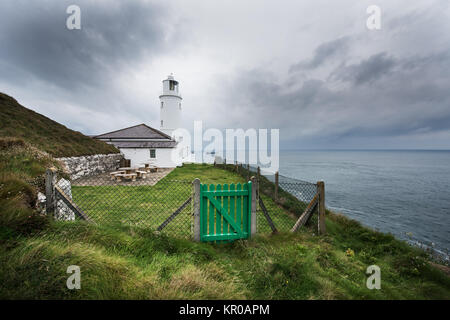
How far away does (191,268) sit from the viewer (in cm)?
264

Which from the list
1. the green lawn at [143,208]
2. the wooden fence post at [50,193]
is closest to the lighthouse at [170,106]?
the green lawn at [143,208]

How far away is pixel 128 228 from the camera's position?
3.50m

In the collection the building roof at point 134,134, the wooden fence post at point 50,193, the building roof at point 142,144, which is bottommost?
the wooden fence post at point 50,193

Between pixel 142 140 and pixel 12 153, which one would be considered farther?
pixel 142 140

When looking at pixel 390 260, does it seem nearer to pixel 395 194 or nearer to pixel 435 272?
pixel 435 272

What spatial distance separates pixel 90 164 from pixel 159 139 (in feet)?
32.4

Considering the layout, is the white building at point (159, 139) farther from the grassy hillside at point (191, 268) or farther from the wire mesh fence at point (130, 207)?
the grassy hillside at point (191, 268)

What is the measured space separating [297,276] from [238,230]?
1421 mm

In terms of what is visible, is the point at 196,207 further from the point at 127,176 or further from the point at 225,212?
the point at 127,176

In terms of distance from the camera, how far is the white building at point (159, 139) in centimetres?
2084

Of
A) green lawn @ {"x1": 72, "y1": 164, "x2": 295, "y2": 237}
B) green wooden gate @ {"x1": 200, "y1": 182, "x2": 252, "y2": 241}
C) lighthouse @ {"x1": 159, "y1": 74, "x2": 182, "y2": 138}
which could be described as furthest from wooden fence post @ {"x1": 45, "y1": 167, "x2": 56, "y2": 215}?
lighthouse @ {"x1": 159, "y1": 74, "x2": 182, "y2": 138}

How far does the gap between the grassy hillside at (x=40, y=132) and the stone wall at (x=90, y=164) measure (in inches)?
16.7

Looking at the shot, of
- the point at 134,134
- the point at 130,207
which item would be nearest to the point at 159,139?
the point at 134,134
